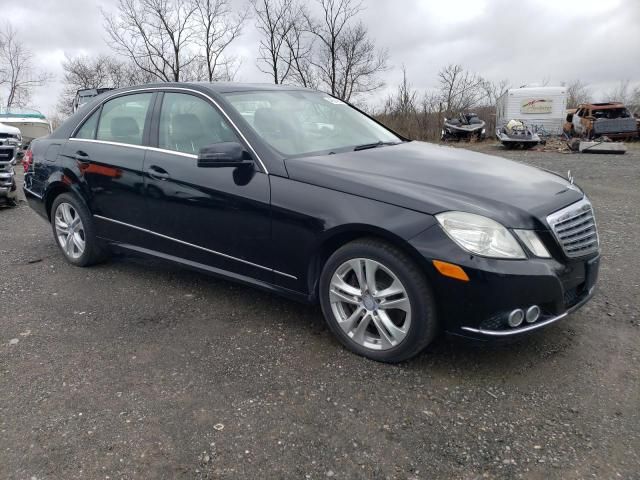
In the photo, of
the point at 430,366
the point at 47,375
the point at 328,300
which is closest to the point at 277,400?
the point at 328,300

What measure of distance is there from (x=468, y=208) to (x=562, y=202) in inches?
26.9

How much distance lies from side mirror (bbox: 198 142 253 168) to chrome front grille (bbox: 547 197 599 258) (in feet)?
6.05

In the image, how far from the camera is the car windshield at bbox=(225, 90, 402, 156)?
3586 mm

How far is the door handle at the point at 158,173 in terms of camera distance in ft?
12.5

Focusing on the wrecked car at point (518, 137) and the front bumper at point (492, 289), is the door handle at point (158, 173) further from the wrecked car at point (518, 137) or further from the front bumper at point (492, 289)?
the wrecked car at point (518, 137)

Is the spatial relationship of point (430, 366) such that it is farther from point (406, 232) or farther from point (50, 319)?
point (50, 319)

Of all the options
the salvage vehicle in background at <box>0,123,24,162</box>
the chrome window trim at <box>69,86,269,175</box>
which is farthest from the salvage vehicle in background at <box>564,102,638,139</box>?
the chrome window trim at <box>69,86,269,175</box>

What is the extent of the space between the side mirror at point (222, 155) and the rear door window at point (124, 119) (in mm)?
1008

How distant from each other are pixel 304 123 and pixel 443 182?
4.13 ft

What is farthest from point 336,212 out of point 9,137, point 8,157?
point 9,137

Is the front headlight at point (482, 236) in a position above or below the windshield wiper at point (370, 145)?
below

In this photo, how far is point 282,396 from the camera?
109 inches

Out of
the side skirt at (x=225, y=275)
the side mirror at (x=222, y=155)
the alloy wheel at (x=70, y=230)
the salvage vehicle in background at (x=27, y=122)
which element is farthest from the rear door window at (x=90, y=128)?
the salvage vehicle in background at (x=27, y=122)

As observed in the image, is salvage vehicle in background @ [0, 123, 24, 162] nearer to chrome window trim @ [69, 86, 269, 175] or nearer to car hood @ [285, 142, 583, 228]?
chrome window trim @ [69, 86, 269, 175]
